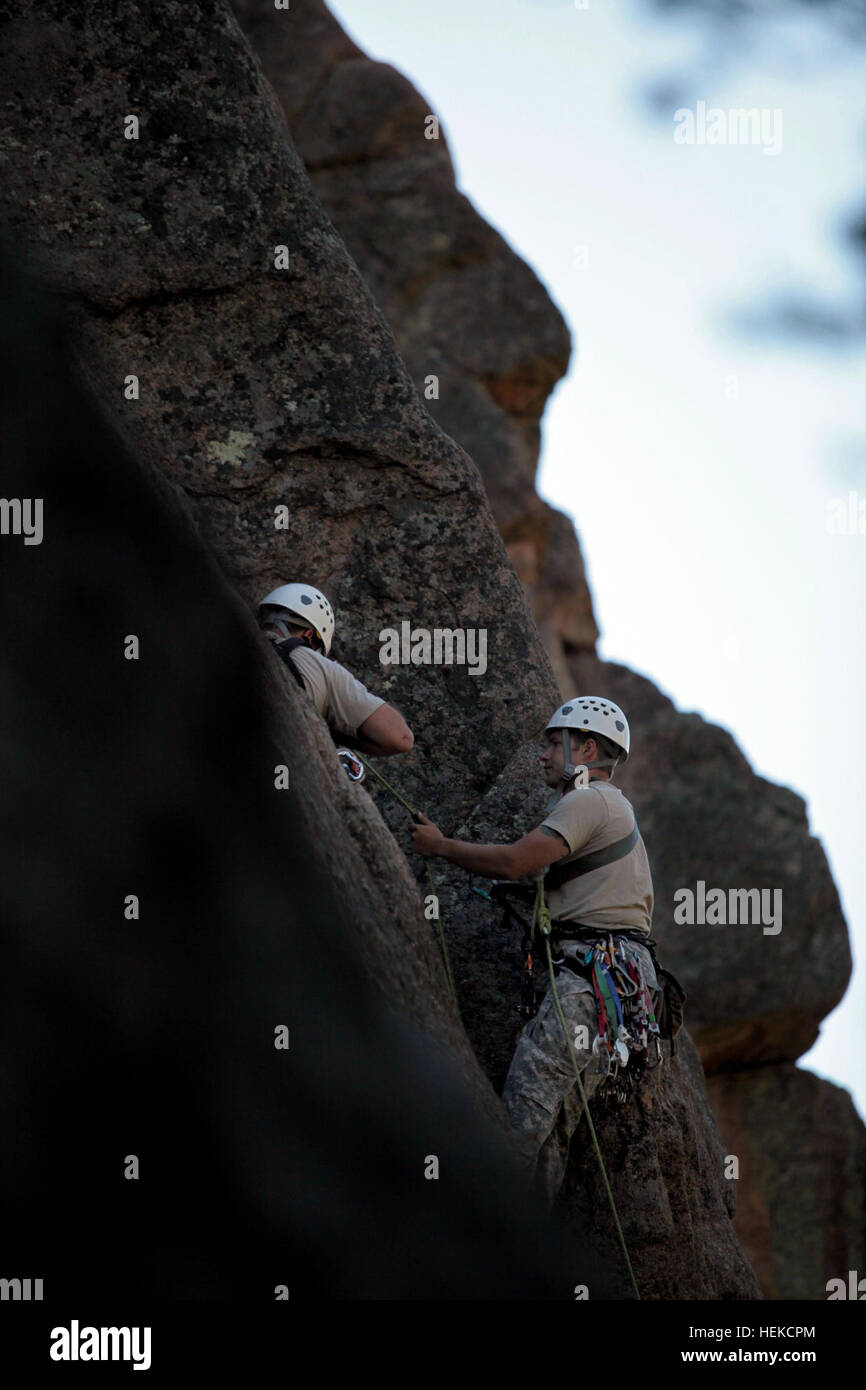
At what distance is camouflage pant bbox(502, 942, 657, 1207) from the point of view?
589cm

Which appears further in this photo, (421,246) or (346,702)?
(421,246)

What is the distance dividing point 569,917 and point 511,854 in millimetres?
434

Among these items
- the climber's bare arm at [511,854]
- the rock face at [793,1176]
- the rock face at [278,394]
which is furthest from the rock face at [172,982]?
the rock face at [793,1176]

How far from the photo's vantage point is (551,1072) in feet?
19.6

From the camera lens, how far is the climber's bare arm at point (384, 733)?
607 centimetres

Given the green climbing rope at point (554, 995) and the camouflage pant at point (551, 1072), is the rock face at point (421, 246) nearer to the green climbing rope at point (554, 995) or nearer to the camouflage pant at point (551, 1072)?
the green climbing rope at point (554, 995)

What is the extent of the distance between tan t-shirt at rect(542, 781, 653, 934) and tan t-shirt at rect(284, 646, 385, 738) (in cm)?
86

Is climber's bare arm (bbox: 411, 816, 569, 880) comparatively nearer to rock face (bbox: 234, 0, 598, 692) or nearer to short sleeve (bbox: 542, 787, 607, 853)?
short sleeve (bbox: 542, 787, 607, 853)

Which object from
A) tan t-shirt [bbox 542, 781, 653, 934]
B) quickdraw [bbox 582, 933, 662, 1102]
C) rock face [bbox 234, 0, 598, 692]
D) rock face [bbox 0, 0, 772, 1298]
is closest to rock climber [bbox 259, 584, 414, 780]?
tan t-shirt [bbox 542, 781, 653, 934]

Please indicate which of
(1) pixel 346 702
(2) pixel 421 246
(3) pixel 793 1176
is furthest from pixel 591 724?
(2) pixel 421 246

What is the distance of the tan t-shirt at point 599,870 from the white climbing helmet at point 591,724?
18 centimetres

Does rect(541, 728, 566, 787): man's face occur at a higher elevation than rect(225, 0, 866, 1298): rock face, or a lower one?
lower

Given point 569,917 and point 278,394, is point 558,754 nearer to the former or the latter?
point 569,917
